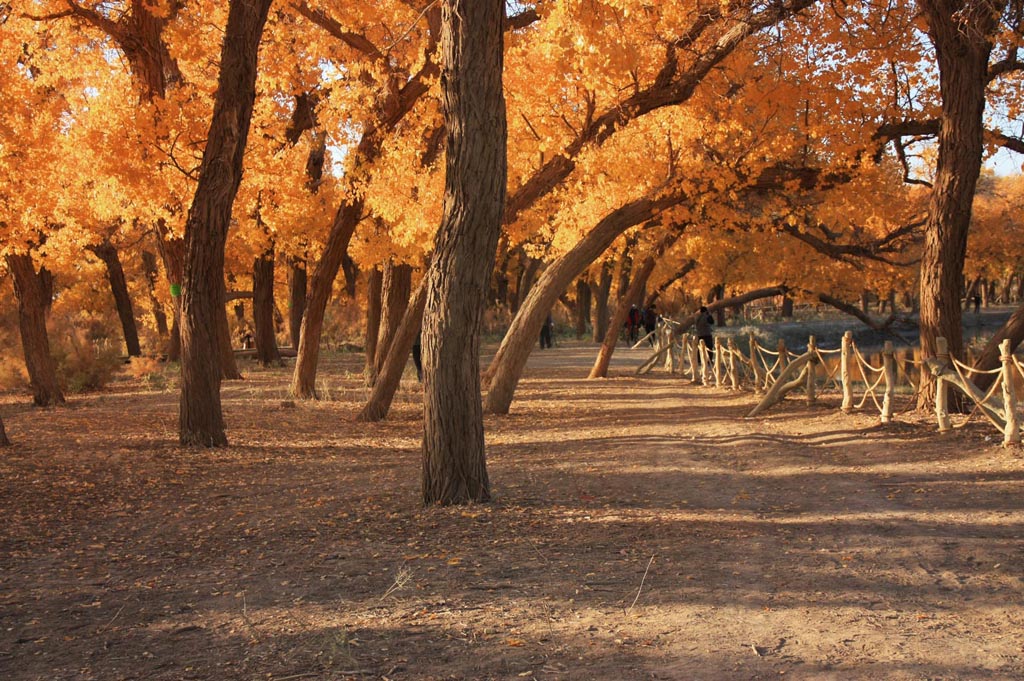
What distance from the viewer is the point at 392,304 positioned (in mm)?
17734

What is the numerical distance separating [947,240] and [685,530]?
6.91 m

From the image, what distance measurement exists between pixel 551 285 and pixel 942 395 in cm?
643

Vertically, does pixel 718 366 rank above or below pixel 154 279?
below

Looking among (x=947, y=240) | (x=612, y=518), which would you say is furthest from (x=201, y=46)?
(x=947, y=240)

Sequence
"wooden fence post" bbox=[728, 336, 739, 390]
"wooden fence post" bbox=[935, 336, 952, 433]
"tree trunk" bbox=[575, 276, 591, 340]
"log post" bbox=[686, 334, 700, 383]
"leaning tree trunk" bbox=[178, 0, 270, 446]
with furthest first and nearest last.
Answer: "tree trunk" bbox=[575, 276, 591, 340]
"log post" bbox=[686, 334, 700, 383]
"wooden fence post" bbox=[728, 336, 739, 390]
"wooden fence post" bbox=[935, 336, 952, 433]
"leaning tree trunk" bbox=[178, 0, 270, 446]

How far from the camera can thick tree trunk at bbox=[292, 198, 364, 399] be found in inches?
602

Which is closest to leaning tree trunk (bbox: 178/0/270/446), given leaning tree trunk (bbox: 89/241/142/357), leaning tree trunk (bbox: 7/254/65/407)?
leaning tree trunk (bbox: 7/254/65/407)

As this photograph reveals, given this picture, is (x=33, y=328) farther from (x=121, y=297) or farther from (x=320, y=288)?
(x=121, y=297)

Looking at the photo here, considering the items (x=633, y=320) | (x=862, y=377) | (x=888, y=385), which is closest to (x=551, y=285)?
(x=888, y=385)

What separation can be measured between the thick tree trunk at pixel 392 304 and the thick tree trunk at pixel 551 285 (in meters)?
2.92

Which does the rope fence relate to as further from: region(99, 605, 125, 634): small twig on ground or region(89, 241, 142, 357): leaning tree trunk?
region(89, 241, 142, 357): leaning tree trunk

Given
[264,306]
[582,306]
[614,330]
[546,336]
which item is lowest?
[614,330]

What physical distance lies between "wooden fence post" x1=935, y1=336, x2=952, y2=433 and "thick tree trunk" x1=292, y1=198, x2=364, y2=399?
8.81 m

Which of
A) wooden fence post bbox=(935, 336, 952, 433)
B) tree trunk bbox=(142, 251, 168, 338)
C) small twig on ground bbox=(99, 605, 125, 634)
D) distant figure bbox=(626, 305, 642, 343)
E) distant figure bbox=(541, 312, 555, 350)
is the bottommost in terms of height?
small twig on ground bbox=(99, 605, 125, 634)
